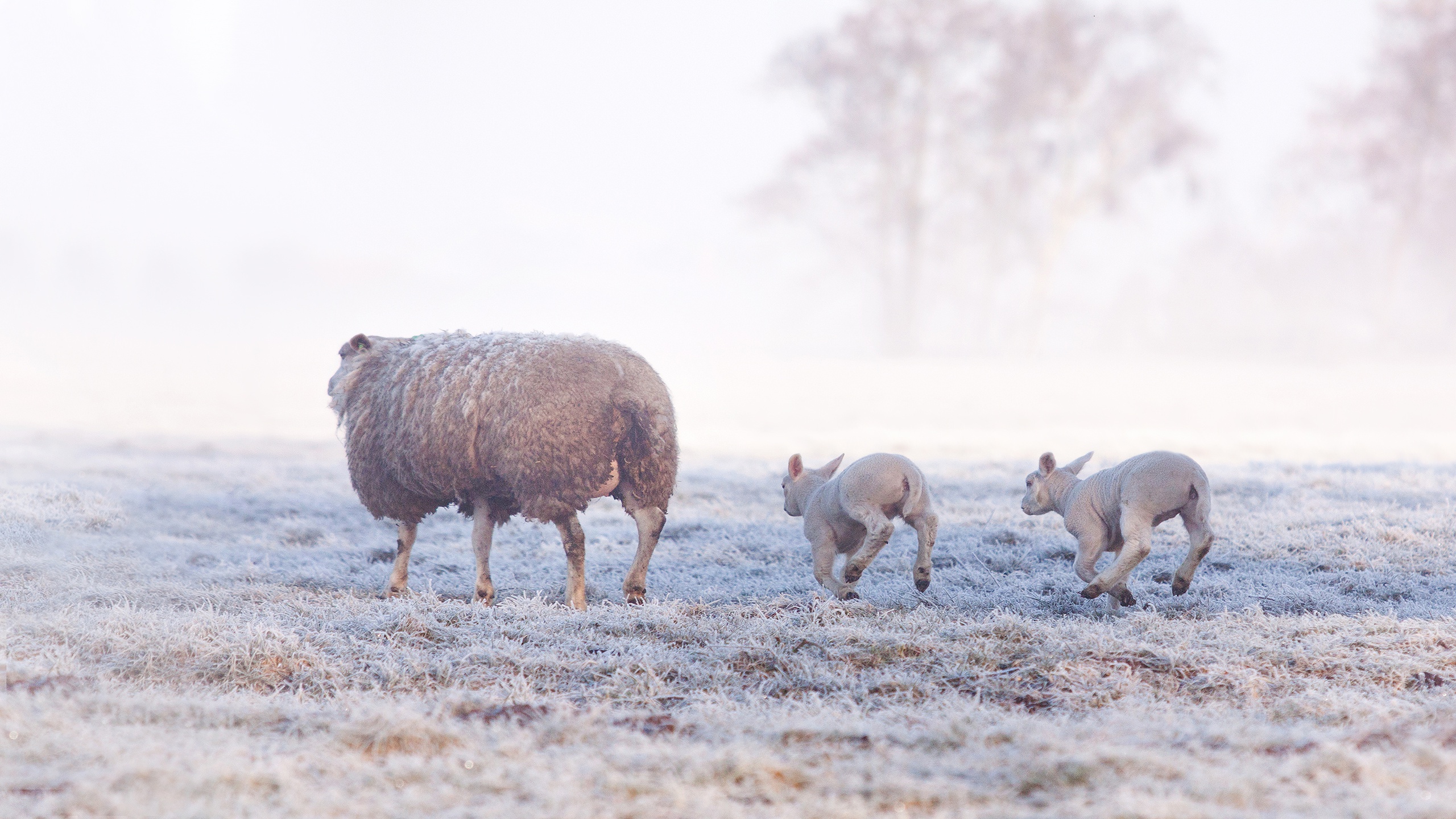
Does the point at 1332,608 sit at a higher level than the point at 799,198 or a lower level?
lower

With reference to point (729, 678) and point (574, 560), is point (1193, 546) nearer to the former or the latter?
point (729, 678)

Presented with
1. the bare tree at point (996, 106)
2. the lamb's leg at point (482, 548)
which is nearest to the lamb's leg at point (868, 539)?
the lamb's leg at point (482, 548)

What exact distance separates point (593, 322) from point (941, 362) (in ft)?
64.6

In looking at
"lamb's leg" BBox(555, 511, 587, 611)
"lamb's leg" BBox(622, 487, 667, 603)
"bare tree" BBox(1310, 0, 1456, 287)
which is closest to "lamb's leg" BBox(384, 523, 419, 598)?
"lamb's leg" BBox(555, 511, 587, 611)

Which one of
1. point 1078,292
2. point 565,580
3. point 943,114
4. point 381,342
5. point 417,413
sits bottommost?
point 565,580

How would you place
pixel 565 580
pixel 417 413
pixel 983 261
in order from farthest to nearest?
pixel 983 261
pixel 565 580
pixel 417 413

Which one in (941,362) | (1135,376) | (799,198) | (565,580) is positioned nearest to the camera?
(565,580)

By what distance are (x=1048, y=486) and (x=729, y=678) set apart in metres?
3.20

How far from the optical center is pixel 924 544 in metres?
7.02

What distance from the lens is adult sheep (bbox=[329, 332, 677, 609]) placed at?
6.77 m

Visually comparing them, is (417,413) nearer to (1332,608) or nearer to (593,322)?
(1332,608)

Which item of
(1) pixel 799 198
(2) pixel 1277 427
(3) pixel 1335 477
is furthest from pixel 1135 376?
(3) pixel 1335 477

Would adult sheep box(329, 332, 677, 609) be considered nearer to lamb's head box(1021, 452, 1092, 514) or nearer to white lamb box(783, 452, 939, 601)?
white lamb box(783, 452, 939, 601)

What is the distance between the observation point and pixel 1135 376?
2978 centimetres
